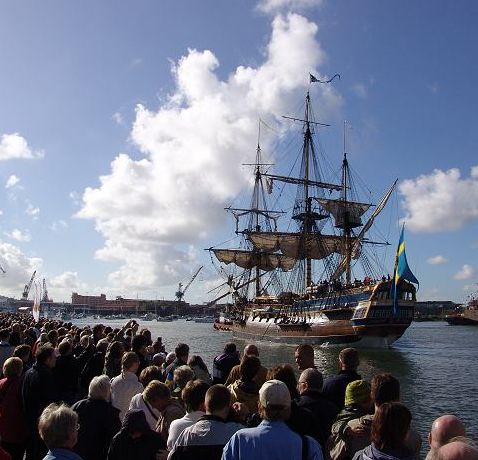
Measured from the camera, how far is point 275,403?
4.39m

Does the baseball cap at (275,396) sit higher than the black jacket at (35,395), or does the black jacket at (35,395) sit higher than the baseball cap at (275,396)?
the baseball cap at (275,396)

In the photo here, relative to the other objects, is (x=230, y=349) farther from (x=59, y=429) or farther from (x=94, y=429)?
(x=59, y=429)

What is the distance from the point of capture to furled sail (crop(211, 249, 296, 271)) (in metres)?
91.2

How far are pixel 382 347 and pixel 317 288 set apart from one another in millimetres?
13506

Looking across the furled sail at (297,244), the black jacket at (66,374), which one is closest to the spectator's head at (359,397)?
the black jacket at (66,374)

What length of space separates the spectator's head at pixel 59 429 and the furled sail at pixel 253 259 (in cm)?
8669

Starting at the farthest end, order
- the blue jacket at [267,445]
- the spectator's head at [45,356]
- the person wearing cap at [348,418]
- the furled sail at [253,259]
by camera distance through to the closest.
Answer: the furled sail at [253,259] < the spectator's head at [45,356] < the person wearing cap at [348,418] < the blue jacket at [267,445]

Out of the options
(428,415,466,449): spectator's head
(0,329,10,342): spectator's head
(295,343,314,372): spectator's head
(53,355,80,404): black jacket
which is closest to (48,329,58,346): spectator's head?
(0,329,10,342): spectator's head

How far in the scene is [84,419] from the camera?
5699mm

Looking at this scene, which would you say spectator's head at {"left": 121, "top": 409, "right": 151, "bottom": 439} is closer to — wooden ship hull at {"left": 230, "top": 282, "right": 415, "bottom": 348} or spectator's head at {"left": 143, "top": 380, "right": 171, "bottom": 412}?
spectator's head at {"left": 143, "top": 380, "right": 171, "bottom": 412}

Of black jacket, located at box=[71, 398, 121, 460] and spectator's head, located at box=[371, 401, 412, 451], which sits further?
black jacket, located at box=[71, 398, 121, 460]

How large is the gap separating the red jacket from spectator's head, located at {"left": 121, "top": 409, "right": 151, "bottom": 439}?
3.09 meters

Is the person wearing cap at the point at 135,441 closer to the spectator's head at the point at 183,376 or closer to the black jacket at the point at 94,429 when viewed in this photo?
the black jacket at the point at 94,429

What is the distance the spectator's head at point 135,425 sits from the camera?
4785 millimetres
